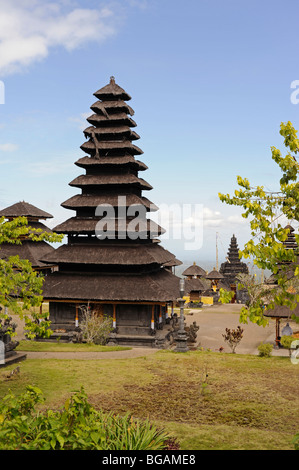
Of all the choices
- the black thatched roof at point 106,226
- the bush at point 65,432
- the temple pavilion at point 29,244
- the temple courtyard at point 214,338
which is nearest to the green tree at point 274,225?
the bush at point 65,432

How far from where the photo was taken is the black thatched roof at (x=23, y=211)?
43.1 metres

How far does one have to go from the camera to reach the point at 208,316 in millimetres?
46125

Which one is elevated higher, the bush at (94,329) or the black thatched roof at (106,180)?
the black thatched roof at (106,180)

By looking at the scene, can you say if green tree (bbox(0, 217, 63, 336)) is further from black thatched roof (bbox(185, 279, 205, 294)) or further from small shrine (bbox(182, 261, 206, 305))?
small shrine (bbox(182, 261, 206, 305))

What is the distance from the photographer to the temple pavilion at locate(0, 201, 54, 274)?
41.0m

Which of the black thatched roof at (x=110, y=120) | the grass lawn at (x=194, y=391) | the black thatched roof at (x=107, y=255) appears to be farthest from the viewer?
the black thatched roof at (x=110, y=120)

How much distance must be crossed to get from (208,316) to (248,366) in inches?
1008

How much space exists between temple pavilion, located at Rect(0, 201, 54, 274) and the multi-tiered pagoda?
10558 mm

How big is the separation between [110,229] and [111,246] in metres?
1.45

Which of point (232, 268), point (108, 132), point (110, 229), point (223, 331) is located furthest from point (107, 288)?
point (232, 268)

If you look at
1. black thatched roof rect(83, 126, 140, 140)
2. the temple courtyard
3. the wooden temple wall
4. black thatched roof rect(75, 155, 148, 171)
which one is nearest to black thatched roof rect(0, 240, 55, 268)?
the temple courtyard

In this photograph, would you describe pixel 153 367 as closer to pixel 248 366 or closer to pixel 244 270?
pixel 248 366

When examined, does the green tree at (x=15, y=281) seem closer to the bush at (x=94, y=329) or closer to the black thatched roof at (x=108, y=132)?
the bush at (x=94, y=329)
